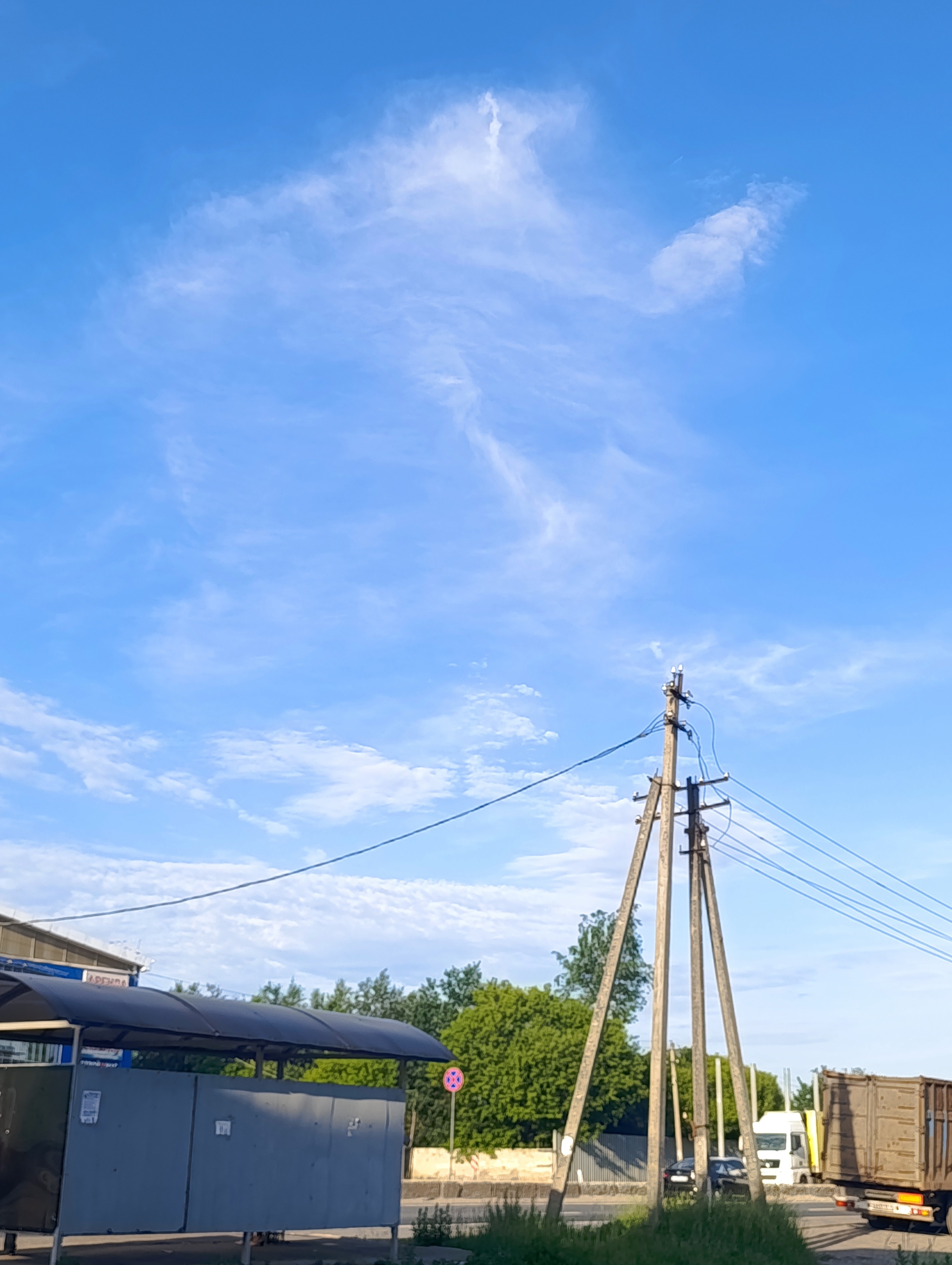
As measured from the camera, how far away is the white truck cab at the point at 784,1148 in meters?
44.1

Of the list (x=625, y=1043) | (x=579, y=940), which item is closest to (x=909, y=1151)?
(x=625, y=1043)

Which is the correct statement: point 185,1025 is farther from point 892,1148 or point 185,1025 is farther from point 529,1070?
point 529,1070

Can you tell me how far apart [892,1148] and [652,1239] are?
10365 mm

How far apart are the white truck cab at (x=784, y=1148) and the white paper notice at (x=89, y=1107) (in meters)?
36.2

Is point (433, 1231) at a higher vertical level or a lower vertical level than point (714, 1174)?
higher

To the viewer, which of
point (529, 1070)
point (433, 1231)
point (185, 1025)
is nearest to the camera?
point (185, 1025)

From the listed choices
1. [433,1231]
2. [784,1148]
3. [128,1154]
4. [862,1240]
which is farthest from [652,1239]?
[784,1148]

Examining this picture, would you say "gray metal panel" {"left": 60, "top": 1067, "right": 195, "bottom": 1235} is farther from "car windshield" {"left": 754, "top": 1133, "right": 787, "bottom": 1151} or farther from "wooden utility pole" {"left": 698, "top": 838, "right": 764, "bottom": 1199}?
"car windshield" {"left": 754, "top": 1133, "right": 787, "bottom": 1151}

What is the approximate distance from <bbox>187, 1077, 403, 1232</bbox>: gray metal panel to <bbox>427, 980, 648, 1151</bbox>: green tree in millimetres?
29390

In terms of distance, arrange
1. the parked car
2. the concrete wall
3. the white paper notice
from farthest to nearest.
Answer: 1. the concrete wall
2. the parked car
3. the white paper notice

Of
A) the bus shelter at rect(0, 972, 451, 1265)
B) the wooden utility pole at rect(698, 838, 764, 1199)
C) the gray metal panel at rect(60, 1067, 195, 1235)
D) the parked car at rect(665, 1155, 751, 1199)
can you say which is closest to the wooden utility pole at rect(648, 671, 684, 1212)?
the wooden utility pole at rect(698, 838, 764, 1199)

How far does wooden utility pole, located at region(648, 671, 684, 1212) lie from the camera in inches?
832

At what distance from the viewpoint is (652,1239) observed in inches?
696

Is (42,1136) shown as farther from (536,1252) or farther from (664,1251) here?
(664,1251)
